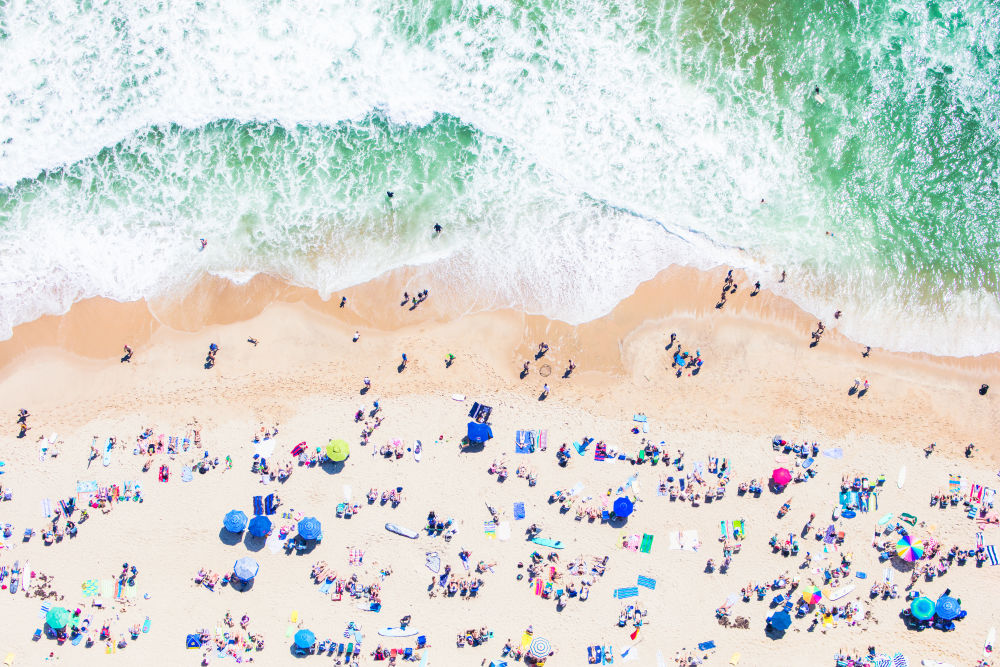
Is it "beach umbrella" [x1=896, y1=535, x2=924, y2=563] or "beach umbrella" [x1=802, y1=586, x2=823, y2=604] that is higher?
"beach umbrella" [x1=896, y1=535, x2=924, y2=563]

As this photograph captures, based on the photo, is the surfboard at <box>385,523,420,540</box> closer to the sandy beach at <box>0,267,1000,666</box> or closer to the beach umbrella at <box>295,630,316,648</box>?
the sandy beach at <box>0,267,1000,666</box>

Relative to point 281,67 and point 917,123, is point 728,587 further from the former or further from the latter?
point 281,67

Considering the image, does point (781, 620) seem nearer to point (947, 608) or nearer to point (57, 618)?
point (947, 608)

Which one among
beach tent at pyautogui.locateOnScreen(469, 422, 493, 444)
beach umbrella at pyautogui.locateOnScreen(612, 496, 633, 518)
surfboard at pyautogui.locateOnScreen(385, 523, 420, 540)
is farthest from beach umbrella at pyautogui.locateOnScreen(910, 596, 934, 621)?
surfboard at pyautogui.locateOnScreen(385, 523, 420, 540)

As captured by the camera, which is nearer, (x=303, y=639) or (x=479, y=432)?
(x=303, y=639)

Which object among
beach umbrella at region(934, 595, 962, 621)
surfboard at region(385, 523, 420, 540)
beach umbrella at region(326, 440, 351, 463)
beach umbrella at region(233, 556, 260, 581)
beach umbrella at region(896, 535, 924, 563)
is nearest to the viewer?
beach umbrella at region(233, 556, 260, 581)

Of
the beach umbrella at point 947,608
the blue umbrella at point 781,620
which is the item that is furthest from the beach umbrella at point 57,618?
the beach umbrella at point 947,608

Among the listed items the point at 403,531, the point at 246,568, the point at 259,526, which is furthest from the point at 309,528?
the point at 403,531
